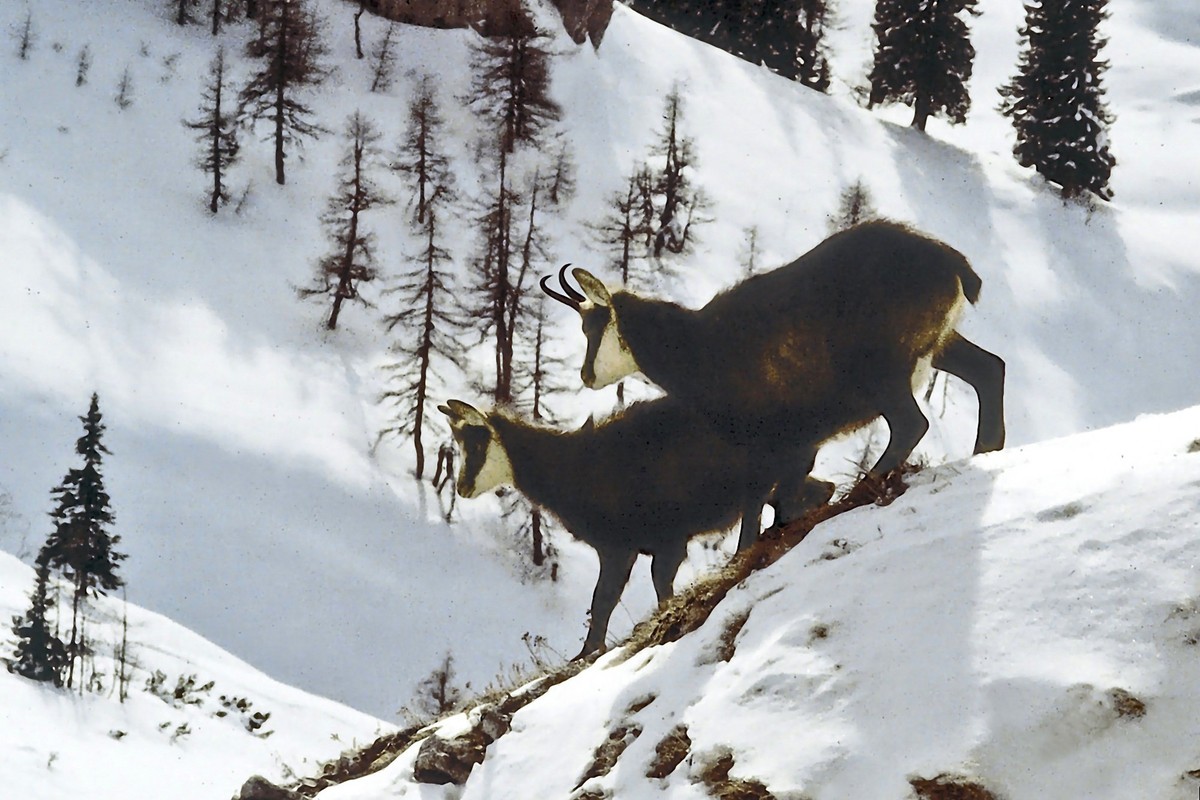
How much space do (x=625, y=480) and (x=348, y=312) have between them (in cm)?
2860

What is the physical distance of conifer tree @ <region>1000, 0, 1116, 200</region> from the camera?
172 feet

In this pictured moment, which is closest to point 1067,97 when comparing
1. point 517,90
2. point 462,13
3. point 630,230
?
point 517,90

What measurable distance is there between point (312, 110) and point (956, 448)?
26818mm

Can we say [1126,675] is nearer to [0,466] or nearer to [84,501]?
[84,501]

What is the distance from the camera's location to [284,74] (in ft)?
143

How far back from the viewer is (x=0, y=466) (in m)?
28.1

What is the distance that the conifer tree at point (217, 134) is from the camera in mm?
39844

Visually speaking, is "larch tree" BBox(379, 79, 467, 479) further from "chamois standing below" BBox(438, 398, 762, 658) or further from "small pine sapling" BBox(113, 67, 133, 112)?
"chamois standing below" BBox(438, 398, 762, 658)

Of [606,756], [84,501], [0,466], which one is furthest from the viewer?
[0,466]

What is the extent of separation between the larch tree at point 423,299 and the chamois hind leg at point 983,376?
2254 cm

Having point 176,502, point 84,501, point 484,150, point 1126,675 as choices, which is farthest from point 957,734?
point 484,150

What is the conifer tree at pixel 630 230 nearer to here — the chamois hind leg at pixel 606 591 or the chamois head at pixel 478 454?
the chamois head at pixel 478 454

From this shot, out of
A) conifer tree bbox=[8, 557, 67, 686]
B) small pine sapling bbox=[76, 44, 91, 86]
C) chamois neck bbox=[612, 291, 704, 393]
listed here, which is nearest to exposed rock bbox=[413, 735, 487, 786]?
chamois neck bbox=[612, 291, 704, 393]

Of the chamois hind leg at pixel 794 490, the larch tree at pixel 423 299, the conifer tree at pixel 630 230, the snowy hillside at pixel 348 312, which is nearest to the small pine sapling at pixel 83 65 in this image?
the snowy hillside at pixel 348 312
